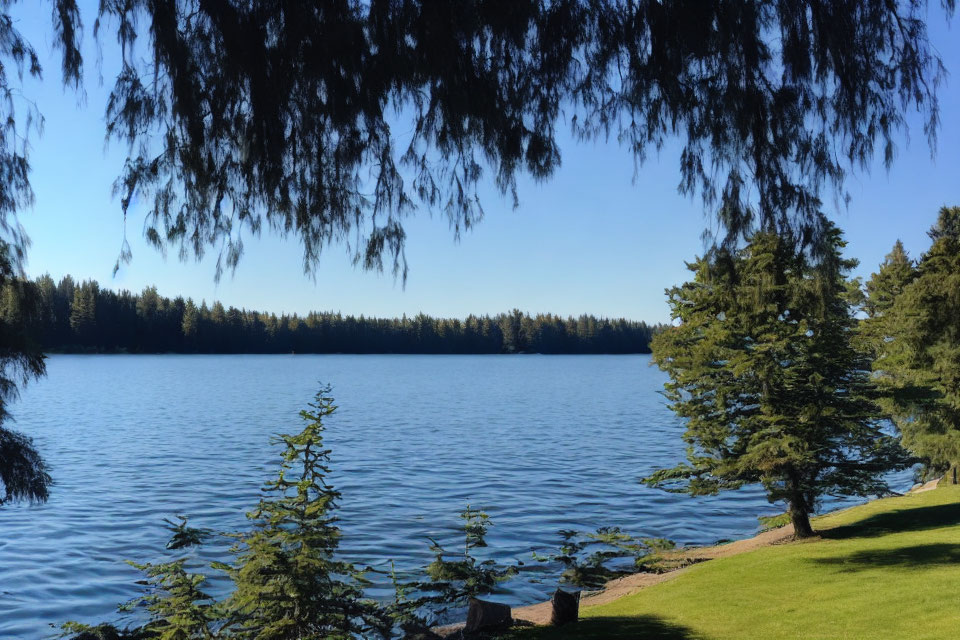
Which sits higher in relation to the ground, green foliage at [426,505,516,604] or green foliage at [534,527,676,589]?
green foliage at [426,505,516,604]

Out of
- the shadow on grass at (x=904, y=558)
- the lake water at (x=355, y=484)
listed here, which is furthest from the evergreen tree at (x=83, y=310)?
the shadow on grass at (x=904, y=558)

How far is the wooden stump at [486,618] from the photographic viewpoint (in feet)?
43.2

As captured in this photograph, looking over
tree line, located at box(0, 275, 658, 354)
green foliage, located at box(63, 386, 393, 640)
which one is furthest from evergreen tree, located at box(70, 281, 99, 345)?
green foliage, located at box(63, 386, 393, 640)

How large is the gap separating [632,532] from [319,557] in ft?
53.3

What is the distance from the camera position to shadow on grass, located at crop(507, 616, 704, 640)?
36.9 feet

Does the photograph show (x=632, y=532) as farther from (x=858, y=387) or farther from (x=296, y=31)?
(x=296, y=31)

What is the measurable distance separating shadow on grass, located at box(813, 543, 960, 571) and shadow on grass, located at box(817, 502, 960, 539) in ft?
10.2

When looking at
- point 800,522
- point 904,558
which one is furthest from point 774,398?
point 904,558

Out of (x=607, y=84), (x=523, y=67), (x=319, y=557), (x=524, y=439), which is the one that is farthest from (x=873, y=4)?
(x=524, y=439)

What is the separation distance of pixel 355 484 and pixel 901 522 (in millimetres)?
20087

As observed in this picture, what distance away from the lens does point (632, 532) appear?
929 inches

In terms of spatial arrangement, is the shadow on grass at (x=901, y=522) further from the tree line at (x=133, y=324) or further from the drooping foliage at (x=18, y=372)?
the drooping foliage at (x=18, y=372)

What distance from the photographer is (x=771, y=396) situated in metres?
18.9

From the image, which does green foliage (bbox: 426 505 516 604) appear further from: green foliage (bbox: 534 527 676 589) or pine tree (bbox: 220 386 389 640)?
pine tree (bbox: 220 386 389 640)
